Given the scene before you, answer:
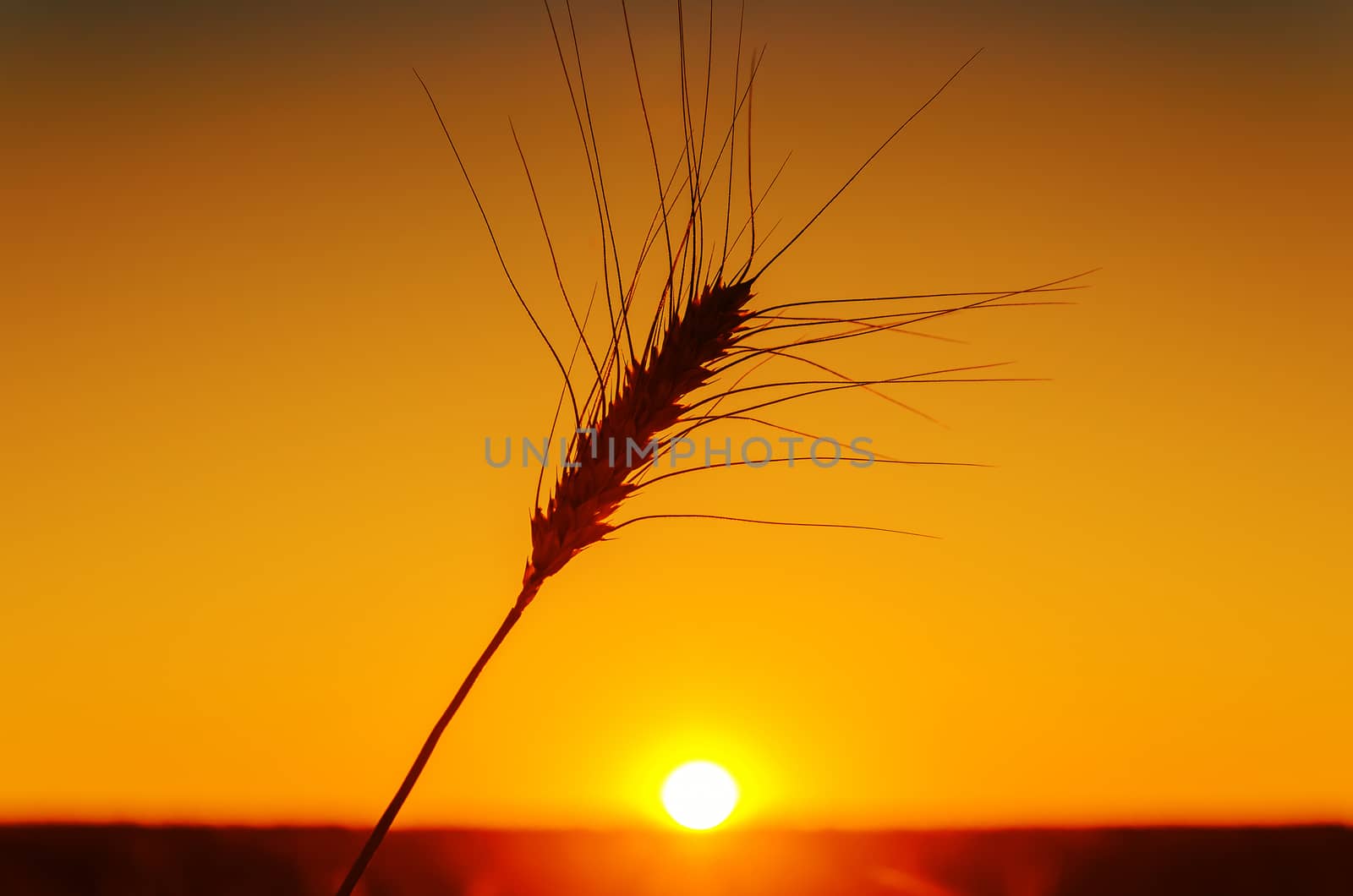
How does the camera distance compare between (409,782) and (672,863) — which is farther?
(672,863)

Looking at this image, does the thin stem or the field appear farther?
the field

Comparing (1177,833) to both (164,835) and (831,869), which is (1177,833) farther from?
(164,835)

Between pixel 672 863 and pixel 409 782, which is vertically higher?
pixel 409 782

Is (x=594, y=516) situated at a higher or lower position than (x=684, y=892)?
higher

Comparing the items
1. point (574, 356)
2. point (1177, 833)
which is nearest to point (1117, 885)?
point (1177, 833)

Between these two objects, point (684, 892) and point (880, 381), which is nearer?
point (880, 381)

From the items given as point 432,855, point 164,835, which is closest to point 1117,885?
point 432,855

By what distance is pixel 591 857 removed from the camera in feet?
4.37

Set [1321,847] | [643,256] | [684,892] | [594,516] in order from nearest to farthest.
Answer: [594,516]
[643,256]
[684,892]
[1321,847]

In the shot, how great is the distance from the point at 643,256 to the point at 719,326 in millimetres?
134

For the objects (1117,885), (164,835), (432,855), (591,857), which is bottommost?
(164,835)

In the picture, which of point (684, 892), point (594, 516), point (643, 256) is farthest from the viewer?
point (684, 892)

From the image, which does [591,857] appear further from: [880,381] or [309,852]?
[880,381]

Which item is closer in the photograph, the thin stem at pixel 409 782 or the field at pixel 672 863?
the thin stem at pixel 409 782
